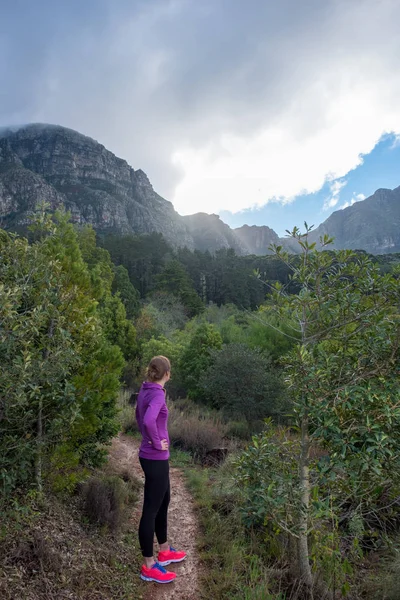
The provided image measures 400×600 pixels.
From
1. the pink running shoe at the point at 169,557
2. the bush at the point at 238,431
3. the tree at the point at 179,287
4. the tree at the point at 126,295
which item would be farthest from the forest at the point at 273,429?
the tree at the point at 179,287

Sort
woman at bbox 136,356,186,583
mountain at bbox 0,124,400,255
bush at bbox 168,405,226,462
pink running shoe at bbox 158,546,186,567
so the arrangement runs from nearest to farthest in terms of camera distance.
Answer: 1. woman at bbox 136,356,186,583
2. pink running shoe at bbox 158,546,186,567
3. bush at bbox 168,405,226,462
4. mountain at bbox 0,124,400,255

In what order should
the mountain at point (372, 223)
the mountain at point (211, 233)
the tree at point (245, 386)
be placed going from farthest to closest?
the mountain at point (211, 233) < the mountain at point (372, 223) < the tree at point (245, 386)

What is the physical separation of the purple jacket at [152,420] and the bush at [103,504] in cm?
177

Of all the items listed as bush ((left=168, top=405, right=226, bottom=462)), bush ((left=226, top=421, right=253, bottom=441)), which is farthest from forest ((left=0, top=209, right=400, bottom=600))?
bush ((left=226, top=421, right=253, bottom=441))

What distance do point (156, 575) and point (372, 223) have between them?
172892 millimetres

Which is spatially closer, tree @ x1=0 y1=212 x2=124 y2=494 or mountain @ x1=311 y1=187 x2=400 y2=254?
tree @ x1=0 y1=212 x2=124 y2=494

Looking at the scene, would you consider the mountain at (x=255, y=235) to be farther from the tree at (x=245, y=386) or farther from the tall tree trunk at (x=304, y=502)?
the tall tree trunk at (x=304, y=502)

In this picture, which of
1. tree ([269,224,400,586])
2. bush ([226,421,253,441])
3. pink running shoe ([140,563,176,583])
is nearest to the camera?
tree ([269,224,400,586])

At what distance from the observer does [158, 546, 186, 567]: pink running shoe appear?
3.43 meters

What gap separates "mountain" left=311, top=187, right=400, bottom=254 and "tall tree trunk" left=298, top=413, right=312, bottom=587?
126023 mm

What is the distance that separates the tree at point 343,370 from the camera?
2527mm

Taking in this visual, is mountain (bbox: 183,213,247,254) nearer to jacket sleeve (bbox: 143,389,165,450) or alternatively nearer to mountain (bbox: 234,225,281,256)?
mountain (bbox: 234,225,281,256)

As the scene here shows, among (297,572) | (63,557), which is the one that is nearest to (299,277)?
(297,572)

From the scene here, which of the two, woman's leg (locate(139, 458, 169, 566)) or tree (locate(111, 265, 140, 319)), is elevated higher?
tree (locate(111, 265, 140, 319))
